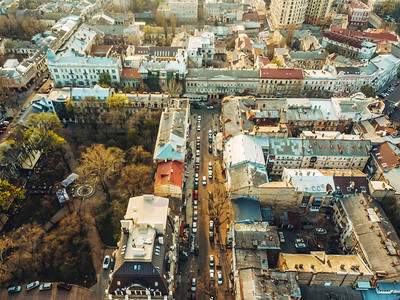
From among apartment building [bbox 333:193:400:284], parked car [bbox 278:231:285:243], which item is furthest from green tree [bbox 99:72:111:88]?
apartment building [bbox 333:193:400:284]

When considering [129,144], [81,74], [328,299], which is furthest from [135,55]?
[328,299]

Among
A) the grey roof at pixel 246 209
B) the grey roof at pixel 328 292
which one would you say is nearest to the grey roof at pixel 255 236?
the grey roof at pixel 246 209

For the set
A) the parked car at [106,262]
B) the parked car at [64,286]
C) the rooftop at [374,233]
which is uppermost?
the rooftop at [374,233]

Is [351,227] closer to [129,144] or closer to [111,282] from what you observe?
[111,282]

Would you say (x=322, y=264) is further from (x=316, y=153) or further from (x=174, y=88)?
(x=174, y=88)

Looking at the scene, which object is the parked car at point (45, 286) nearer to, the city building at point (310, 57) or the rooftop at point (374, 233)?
the rooftop at point (374, 233)

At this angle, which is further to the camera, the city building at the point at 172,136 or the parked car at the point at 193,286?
the city building at the point at 172,136
